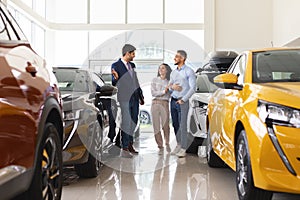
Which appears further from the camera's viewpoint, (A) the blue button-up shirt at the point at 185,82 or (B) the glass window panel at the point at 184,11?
(B) the glass window panel at the point at 184,11

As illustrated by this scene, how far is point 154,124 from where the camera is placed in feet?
22.6

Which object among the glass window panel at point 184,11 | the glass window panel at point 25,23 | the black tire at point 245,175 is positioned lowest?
the black tire at point 245,175

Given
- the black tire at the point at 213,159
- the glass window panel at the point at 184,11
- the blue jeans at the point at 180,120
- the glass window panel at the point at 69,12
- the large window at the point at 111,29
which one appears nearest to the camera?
the black tire at the point at 213,159

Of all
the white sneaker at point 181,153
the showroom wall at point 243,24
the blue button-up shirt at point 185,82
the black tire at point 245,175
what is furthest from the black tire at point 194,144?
the showroom wall at point 243,24

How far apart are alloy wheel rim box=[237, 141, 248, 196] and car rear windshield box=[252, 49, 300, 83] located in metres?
0.55

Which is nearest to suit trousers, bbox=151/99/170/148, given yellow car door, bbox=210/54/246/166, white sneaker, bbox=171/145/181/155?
white sneaker, bbox=171/145/181/155

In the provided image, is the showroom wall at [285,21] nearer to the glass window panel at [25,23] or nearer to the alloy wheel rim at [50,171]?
the glass window panel at [25,23]

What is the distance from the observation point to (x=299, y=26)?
884 centimetres

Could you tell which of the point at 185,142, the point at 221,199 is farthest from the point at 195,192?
the point at 185,142

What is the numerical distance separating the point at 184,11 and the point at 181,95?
717 cm

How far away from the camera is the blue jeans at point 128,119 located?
19.6ft

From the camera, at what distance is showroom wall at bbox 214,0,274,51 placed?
12234mm

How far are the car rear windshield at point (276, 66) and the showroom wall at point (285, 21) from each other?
5.63 m

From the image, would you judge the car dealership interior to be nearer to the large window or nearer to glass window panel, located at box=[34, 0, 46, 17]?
glass window panel, located at box=[34, 0, 46, 17]
